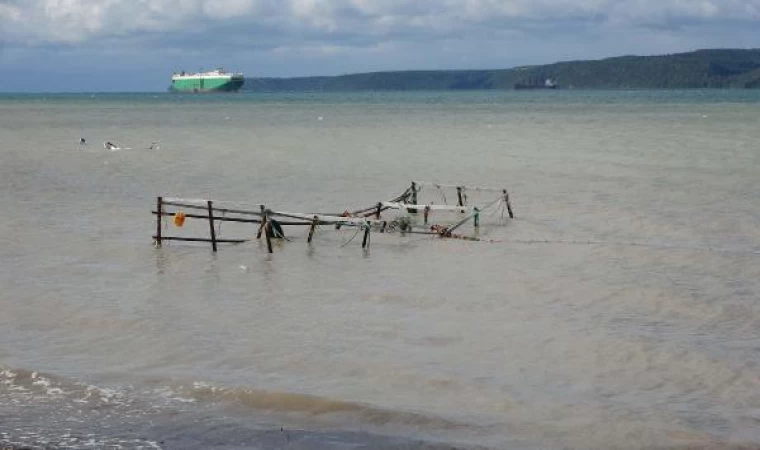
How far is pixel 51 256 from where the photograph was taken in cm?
1962

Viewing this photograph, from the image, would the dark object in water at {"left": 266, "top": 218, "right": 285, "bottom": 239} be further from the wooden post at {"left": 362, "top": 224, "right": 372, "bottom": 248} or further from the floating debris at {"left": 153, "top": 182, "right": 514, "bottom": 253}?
the wooden post at {"left": 362, "top": 224, "right": 372, "bottom": 248}

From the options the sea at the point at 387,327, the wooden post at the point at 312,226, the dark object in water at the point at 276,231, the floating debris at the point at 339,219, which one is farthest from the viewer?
the dark object in water at the point at 276,231

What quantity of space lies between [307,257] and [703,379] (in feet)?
31.2

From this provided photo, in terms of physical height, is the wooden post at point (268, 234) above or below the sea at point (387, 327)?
above

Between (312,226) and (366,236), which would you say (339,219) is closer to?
(366,236)

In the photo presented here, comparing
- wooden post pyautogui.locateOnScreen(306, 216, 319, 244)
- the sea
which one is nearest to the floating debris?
wooden post pyautogui.locateOnScreen(306, 216, 319, 244)

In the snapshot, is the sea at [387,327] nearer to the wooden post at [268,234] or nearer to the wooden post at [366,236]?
the wooden post at [268,234]

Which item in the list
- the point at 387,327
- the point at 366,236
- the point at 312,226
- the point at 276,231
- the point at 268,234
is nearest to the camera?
the point at 387,327

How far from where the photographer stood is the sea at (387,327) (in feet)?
33.3

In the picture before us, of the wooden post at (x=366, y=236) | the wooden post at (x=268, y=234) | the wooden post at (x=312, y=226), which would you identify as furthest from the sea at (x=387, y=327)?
the wooden post at (x=312, y=226)

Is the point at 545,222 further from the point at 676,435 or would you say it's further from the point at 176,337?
the point at 676,435

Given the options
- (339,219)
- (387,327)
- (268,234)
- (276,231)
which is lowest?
(387,327)

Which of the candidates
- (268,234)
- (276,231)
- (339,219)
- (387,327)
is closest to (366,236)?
(339,219)

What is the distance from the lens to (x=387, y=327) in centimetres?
1410
